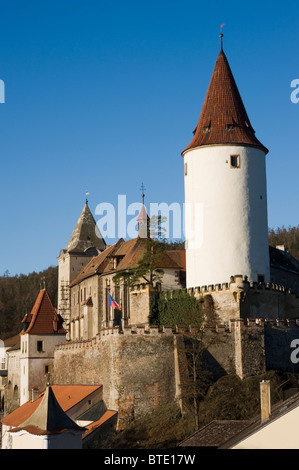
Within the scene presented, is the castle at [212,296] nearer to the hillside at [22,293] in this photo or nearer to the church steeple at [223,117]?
the church steeple at [223,117]

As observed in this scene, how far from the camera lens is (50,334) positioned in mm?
63500

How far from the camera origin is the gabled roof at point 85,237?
8275cm

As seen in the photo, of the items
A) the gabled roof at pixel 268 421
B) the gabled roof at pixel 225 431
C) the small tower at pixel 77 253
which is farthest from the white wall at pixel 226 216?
the small tower at pixel 77 253

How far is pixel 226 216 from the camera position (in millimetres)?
49781

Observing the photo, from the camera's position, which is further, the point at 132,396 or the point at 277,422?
the point at 132,396

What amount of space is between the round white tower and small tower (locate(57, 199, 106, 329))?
31.0 m

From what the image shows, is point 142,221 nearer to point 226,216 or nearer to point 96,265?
point 96,265

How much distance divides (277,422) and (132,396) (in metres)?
19.8

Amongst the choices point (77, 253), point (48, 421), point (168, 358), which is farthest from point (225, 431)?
point (77, 253)

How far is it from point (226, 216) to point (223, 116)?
A: 263 inches

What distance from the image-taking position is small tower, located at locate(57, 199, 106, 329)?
80750mm
